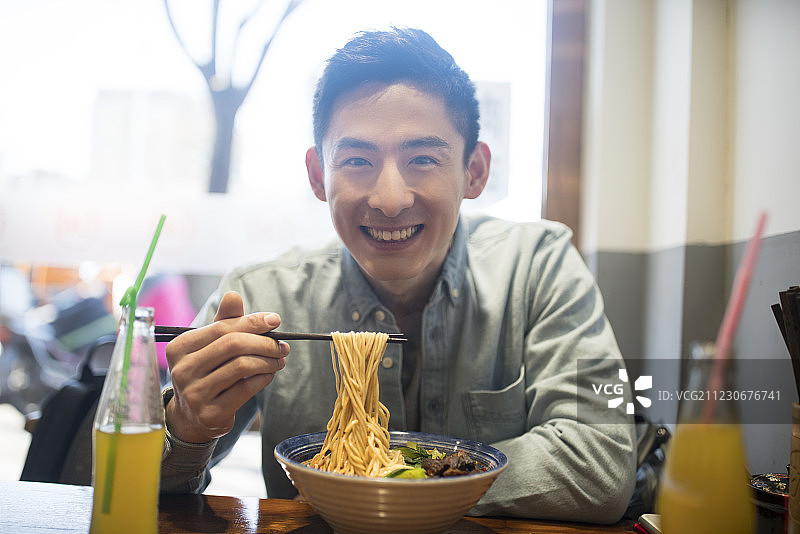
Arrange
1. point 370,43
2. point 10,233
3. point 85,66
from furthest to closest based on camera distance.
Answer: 1. point 85,66
2. point 10,233
3. point 370,43

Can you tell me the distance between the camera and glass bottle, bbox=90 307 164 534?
0.89 m

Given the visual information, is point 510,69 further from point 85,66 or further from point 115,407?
point 115,407

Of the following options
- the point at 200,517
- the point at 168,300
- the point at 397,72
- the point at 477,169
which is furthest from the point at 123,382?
the point at 168,300

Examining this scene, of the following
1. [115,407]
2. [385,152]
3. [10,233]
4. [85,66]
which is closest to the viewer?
[115,407]

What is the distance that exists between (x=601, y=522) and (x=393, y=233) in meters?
0.87

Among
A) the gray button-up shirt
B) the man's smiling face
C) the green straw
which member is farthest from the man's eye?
the green straw

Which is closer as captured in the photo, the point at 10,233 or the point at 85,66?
the point at 10,233

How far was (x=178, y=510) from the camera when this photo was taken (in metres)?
1.22

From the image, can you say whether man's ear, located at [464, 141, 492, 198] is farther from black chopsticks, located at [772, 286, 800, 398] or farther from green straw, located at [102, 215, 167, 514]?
green straw, located at [102, 215, 167, 514]

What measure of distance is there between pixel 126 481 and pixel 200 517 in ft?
1.08

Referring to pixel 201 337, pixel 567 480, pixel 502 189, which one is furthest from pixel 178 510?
pixel 502 189

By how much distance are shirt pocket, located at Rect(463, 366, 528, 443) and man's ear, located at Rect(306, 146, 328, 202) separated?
777mm

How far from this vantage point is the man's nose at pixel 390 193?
1.59 meters

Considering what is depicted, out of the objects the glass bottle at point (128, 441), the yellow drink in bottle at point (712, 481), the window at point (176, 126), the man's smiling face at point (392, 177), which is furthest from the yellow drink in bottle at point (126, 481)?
the window at point (176, 126)
